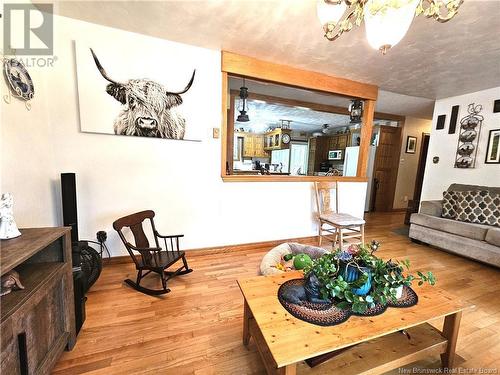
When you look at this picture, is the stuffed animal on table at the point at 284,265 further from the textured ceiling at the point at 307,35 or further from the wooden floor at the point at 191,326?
the textured ceiling at the point at 307,35

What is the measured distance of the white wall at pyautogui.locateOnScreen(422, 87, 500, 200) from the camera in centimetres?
315

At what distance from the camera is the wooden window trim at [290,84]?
245cm

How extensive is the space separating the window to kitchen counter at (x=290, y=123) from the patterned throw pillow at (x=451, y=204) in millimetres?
1198

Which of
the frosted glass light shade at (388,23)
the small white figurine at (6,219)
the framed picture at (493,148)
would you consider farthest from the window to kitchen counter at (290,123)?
the small white figurine at (6,219)

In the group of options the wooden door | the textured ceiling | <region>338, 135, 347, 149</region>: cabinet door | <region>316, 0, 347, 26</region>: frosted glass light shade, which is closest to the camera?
<region>316, 0, 347, 26</region>: frosted glass light shade

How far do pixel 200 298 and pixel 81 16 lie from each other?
2712 mm

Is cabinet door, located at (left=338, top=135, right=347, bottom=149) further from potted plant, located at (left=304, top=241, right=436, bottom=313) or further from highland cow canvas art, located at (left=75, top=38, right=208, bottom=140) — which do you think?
potted plant, located at (left=304, top=241, right=436, bottom=313)

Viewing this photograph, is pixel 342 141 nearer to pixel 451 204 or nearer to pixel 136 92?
pixel 451 204

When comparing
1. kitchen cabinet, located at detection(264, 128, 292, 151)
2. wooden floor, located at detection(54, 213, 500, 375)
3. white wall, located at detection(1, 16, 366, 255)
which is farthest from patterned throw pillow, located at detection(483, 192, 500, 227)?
kitchen cabinet, located at detection(264, 128, 292, 151)

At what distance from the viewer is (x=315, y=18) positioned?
1.74 m

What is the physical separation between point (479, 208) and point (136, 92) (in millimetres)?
4473

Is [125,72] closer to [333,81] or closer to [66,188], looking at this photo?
[66,188]

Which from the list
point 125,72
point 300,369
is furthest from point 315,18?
point 300,369

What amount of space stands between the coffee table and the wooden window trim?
5.56 ft
